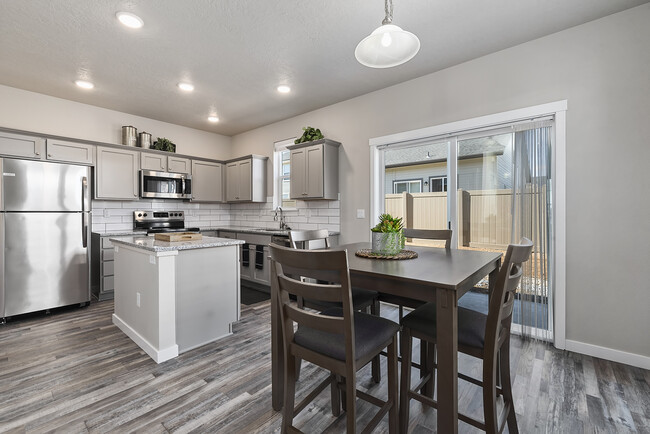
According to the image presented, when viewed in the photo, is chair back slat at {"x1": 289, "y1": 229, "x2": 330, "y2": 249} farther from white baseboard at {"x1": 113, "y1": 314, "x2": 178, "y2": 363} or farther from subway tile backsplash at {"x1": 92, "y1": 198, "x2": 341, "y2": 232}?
subway tile backsplash at {"x1": 92, "y1": 198, "x2": 341, "y2": 232}

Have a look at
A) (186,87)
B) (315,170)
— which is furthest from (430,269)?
(186,87)

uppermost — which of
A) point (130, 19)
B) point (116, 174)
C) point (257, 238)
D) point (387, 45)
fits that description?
point (130, 19)

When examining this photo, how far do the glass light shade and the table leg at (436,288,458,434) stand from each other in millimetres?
1372

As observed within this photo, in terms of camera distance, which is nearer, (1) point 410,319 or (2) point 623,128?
(1) point 410,319

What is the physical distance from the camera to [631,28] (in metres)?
2.26

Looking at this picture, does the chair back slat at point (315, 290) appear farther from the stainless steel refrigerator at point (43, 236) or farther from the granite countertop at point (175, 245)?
the stainless steel refrigerator at point (43, 236)

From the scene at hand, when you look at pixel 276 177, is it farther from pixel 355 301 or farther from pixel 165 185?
pixel 355 301

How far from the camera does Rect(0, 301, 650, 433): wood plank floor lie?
1644 mm

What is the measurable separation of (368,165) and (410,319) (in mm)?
2578

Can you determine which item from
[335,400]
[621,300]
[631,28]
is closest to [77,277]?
[335,400]

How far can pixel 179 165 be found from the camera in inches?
194

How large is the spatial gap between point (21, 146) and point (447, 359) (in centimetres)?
480

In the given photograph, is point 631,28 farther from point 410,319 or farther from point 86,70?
point 86,70

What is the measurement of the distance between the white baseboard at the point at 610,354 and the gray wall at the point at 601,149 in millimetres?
37
